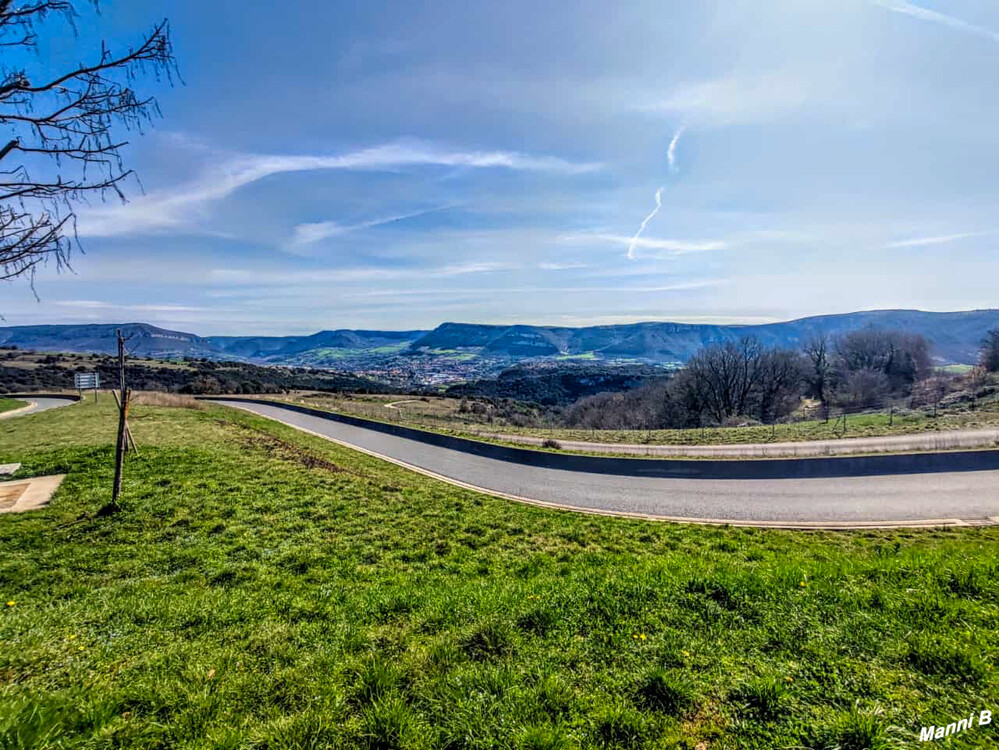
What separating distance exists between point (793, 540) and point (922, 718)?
6.81m

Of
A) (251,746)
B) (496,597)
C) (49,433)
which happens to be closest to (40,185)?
(251,746)

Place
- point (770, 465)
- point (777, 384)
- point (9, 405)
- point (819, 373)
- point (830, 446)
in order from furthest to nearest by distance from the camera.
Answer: point (819, 373)
point (777, 384)
point (9, 405)
point (830, 446)
point (770, 465)

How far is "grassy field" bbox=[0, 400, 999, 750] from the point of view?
107 inches

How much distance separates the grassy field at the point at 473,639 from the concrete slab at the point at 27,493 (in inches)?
27.5

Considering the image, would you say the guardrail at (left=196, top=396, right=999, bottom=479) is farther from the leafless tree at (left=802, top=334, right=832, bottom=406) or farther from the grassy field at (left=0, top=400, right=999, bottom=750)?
the leafless tree at (left=802, top=334, right=832, bottom=406)

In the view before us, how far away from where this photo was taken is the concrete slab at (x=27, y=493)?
8555 millimetres

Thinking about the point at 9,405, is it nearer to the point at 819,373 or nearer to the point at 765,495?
Result: the point at 765,495

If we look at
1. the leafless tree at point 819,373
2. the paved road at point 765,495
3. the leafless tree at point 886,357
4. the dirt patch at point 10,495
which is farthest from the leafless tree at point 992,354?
the dirt patch at point 10,495

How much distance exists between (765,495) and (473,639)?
1171cm

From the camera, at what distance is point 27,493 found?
9.38m

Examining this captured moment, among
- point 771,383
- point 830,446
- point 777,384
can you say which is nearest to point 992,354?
point 777,384

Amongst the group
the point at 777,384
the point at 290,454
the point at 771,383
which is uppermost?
the point at 290,454

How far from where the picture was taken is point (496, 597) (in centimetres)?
495

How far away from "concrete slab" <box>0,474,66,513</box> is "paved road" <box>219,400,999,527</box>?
1048cm
